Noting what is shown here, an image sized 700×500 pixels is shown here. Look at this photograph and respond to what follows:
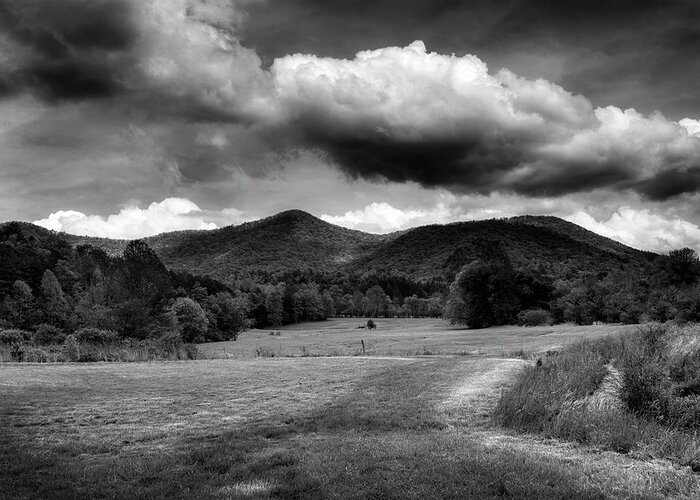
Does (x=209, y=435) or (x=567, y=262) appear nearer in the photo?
(x=209, y=435)

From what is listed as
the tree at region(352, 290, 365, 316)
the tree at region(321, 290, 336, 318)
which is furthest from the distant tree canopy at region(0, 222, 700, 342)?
the tree at region(352, 290, 365, 316)

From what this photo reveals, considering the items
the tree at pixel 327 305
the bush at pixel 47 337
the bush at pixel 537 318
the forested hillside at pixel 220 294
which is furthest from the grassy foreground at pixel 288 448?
the tree at pixel 327 305

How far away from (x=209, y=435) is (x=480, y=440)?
248 inches

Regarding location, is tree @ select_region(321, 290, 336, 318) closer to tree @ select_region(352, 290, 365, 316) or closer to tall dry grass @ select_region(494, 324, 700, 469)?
tree @ select_region(352, 290, 365, 316)

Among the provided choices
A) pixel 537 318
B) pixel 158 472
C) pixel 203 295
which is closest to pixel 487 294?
Answer: pixel 537 318

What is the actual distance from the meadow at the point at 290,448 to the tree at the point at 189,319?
51027mm

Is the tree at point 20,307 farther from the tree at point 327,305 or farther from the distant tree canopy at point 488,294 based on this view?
the tree at point 327,305

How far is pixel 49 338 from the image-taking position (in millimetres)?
48844

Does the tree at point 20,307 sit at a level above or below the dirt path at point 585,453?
above

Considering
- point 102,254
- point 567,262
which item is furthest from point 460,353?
point 567,262

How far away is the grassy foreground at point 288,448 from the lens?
8.00 metres

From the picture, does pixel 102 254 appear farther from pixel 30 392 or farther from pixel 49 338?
pixel 30 392

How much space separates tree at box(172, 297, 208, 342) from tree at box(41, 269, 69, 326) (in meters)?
14.7

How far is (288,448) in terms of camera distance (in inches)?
421
